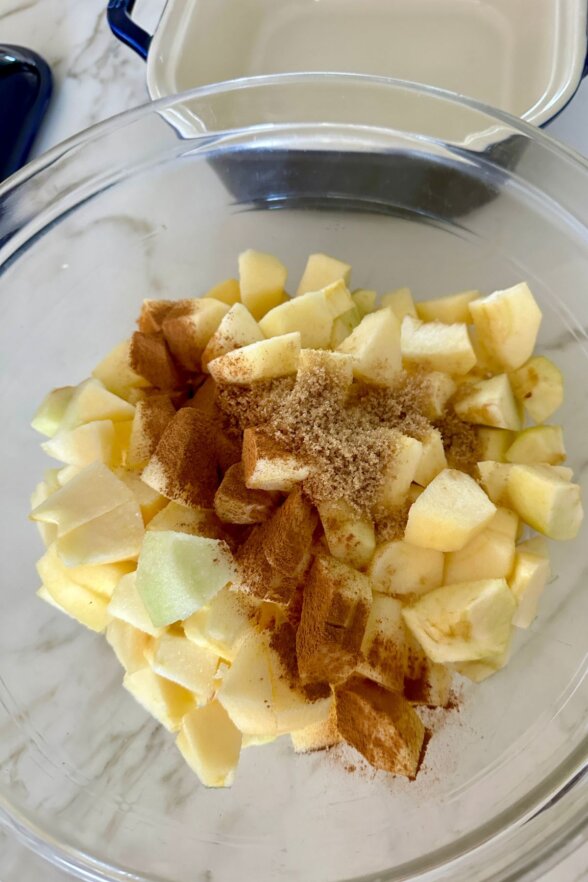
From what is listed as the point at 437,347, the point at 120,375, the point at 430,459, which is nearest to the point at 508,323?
the point at 437,347

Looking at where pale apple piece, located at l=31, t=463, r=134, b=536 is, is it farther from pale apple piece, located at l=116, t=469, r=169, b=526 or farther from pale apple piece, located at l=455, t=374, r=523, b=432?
pale apple piece, located at l=455, t=374, r=523, b=432

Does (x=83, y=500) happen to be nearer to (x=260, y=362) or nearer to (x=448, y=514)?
(x=260, y=362)

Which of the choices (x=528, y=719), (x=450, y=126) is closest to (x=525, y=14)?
(x=450, y=126)

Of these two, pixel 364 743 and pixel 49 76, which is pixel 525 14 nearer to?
pixel 49 76

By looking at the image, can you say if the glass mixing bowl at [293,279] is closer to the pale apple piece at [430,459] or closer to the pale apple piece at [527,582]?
the pale apple piece at [527,582]

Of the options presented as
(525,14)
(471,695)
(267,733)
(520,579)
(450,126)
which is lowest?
(267,733)

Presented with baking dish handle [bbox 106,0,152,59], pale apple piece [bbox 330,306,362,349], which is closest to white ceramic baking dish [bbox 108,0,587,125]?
baking dish handle [bbox 106,0,152,59]
